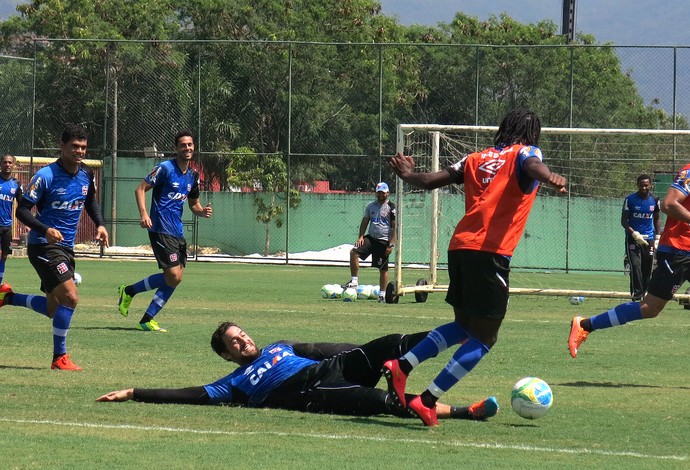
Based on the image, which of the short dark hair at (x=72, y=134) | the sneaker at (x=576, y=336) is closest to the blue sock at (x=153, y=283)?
the short dark hair at (x=72, y=134)

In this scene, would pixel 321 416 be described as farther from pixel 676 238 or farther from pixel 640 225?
pixel 640 225

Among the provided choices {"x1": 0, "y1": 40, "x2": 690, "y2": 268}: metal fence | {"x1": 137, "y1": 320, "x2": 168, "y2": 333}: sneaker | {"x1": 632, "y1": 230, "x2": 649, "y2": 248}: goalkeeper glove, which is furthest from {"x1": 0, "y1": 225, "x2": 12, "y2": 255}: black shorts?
{"x1": 0, "y1": 40, "x2": 690, "y2": 268}: metal fence

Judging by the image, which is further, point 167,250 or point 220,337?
point 167,250

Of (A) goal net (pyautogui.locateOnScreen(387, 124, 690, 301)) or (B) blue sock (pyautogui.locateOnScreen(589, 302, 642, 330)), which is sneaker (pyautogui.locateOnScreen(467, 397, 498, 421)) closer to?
(B) blue sock (pyautogui.locateOnScreen(589, 302, 642, 330))

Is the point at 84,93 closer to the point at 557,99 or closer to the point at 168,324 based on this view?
the point at 557,99

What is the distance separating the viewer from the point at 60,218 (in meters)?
10.6

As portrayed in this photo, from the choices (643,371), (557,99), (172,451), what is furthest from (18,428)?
(557,99)

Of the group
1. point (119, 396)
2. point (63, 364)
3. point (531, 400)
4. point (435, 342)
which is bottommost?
point (63, 364)

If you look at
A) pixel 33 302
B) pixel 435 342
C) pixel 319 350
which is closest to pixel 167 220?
pixel 33 302

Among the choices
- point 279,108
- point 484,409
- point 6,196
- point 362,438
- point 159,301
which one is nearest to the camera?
point 362,438

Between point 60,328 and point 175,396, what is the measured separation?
8.58 ft

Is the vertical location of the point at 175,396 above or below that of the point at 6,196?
below

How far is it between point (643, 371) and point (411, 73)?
3045 centimetres

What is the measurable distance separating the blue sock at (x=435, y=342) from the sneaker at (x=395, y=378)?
10 cm
